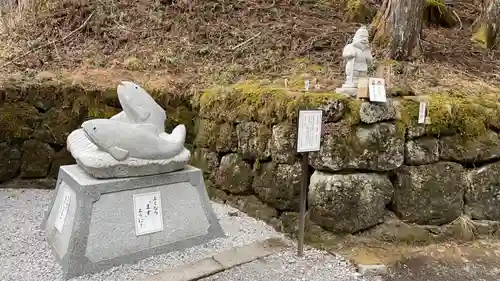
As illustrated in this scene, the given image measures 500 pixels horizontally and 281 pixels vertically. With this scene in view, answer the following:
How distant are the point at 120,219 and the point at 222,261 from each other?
868 millimetres

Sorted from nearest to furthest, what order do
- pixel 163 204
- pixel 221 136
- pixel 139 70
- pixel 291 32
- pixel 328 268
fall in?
1. pixel 328 268
2. pixel 163 204
3. pixel 221 136
4. pixel 139 70
5. pixel 291 32

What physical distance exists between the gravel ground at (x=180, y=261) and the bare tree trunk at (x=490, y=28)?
4.75m

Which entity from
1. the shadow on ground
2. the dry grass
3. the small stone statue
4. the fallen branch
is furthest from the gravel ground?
the fallen branch

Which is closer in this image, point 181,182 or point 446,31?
point 181,182

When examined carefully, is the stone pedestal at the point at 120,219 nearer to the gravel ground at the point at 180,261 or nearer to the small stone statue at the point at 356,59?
the gravel ground at the point at 180,261

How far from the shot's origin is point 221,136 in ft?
15.5

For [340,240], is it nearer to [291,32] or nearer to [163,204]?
[163,204]

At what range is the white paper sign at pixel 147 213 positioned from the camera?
11.0 ft

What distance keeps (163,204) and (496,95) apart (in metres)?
3.62

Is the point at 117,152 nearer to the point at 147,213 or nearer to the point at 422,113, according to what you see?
the point at 147,213

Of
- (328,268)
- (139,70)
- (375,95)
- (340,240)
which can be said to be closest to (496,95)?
(375,95)

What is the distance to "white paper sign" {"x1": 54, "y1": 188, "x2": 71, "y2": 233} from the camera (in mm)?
3369

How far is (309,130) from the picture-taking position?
3268 mm

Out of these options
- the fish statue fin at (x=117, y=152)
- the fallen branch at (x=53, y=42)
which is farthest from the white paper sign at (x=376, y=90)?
the fallen branch at (x=53, y=42)
